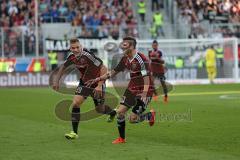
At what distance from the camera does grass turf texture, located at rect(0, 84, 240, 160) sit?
11312 mm

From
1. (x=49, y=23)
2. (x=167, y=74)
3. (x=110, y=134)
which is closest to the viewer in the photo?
(x=110, y=134)

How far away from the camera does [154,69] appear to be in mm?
24719

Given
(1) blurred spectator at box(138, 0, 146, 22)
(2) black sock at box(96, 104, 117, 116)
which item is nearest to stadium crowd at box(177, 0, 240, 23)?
(1) blurred spectator at box(138, 0, 146, 22)

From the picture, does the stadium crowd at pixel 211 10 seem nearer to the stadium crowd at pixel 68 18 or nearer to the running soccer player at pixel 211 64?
the stadium crowd at pixel 68 18

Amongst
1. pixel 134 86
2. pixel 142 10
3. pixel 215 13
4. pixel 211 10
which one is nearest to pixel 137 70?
pixel 134 86

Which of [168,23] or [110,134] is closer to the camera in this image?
[110,134]

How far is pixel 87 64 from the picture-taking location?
47.1ft

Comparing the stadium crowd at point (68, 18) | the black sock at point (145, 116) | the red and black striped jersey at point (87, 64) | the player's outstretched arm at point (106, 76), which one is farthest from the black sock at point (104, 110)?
the stadium crowd at point (68, 18)

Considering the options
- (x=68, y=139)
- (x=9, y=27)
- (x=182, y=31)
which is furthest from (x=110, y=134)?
(x=182, y=31)

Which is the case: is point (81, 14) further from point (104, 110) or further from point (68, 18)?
point (104, 110)

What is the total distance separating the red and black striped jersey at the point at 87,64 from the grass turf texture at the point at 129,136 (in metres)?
1.27

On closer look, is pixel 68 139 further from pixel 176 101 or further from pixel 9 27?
pixel 9 27

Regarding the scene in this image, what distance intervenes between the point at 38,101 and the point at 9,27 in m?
14.8

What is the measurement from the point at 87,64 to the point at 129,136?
1777 millimetres
